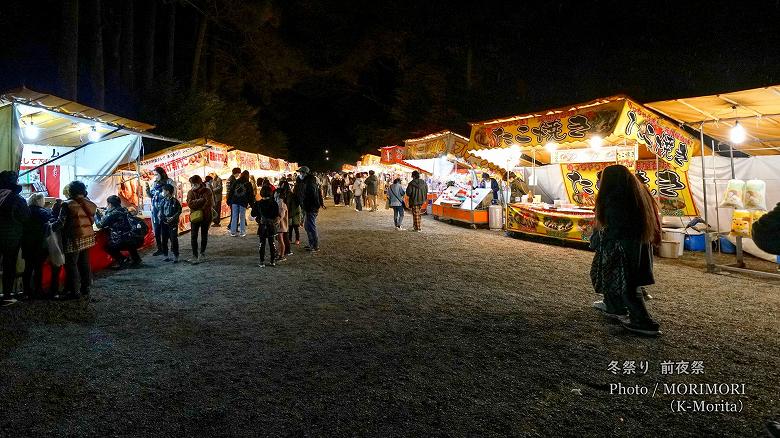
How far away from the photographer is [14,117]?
5.90 metres

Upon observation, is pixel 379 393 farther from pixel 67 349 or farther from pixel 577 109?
pixel 577 109

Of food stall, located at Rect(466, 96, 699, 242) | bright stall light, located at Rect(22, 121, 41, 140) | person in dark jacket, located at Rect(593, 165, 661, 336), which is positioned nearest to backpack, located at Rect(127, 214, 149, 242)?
bright stall light, located at Rect(22, 121, 41, 140)

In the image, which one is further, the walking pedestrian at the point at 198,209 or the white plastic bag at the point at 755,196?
the walking pedestrian at the point at 198,209

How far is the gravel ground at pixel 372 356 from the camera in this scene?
2.99 metres

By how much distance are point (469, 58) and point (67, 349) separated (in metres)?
31.4

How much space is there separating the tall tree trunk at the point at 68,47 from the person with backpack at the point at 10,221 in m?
10.5

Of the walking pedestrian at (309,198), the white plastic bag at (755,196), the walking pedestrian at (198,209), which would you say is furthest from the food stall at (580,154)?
the walking pedestrian at (198,209)

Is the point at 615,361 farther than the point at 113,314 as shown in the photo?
→ No

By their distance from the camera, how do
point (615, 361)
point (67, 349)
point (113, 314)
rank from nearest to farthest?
point (615, 361) < point (67, 349) < point (113, 314)

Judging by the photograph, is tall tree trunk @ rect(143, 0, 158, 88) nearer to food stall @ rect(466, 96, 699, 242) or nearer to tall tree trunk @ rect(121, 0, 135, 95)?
tall tree trunk @ rect(121, 0, 135, 95)

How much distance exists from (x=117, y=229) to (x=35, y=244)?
6.68ft

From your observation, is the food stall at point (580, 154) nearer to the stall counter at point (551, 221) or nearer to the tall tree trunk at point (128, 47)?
the stall counter at point (551, 221)

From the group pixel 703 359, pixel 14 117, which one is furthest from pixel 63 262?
pixel 703 359

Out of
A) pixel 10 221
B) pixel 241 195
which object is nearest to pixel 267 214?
pixel 10 221
